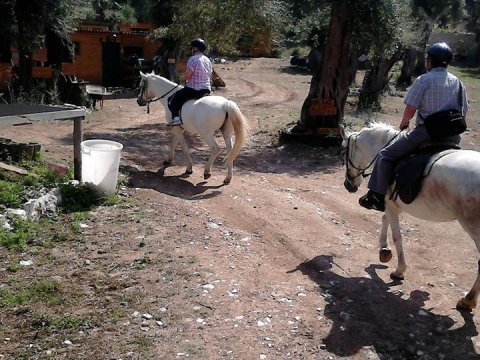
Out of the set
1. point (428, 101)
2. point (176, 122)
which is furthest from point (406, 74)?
point (428, 101)

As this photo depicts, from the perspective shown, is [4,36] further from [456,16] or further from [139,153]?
[456,16]

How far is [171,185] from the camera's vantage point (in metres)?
9.35

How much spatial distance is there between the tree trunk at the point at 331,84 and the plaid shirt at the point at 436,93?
26.9ft

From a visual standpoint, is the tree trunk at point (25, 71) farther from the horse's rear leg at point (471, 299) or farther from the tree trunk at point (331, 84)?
the horse's rear leg at point (471, 299)

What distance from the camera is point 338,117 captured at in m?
13.8

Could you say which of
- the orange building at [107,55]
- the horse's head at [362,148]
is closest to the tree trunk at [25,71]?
the orange building at [107,55]

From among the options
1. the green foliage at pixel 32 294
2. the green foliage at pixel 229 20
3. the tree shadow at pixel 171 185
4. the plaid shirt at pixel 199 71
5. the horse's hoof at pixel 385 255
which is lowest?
the tree shadow at pixel 171 185

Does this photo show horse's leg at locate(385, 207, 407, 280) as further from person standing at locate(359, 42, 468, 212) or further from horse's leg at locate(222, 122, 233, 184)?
horse's leg at locate(222, 122, 233, 184)

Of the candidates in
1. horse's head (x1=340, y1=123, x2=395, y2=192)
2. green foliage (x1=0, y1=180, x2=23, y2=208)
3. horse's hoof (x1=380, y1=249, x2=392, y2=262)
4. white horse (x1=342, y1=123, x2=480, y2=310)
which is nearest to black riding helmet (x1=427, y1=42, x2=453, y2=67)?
white horse (x1=342, y1=123, x2=480, y2=310)

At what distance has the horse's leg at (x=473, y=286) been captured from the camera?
4.76 meters

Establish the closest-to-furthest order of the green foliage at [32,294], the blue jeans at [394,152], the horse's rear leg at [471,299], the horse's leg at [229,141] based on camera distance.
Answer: the green foliage at [32,294] → the horse's rear leg at [471,299] → the blue jeans at [394,152] → the horse's leg at [229,141]

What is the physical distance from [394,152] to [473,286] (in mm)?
1535

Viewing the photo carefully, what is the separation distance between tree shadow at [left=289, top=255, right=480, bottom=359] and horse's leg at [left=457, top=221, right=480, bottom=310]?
0.10 m

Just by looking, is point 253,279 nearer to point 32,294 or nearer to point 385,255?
point 385,255
